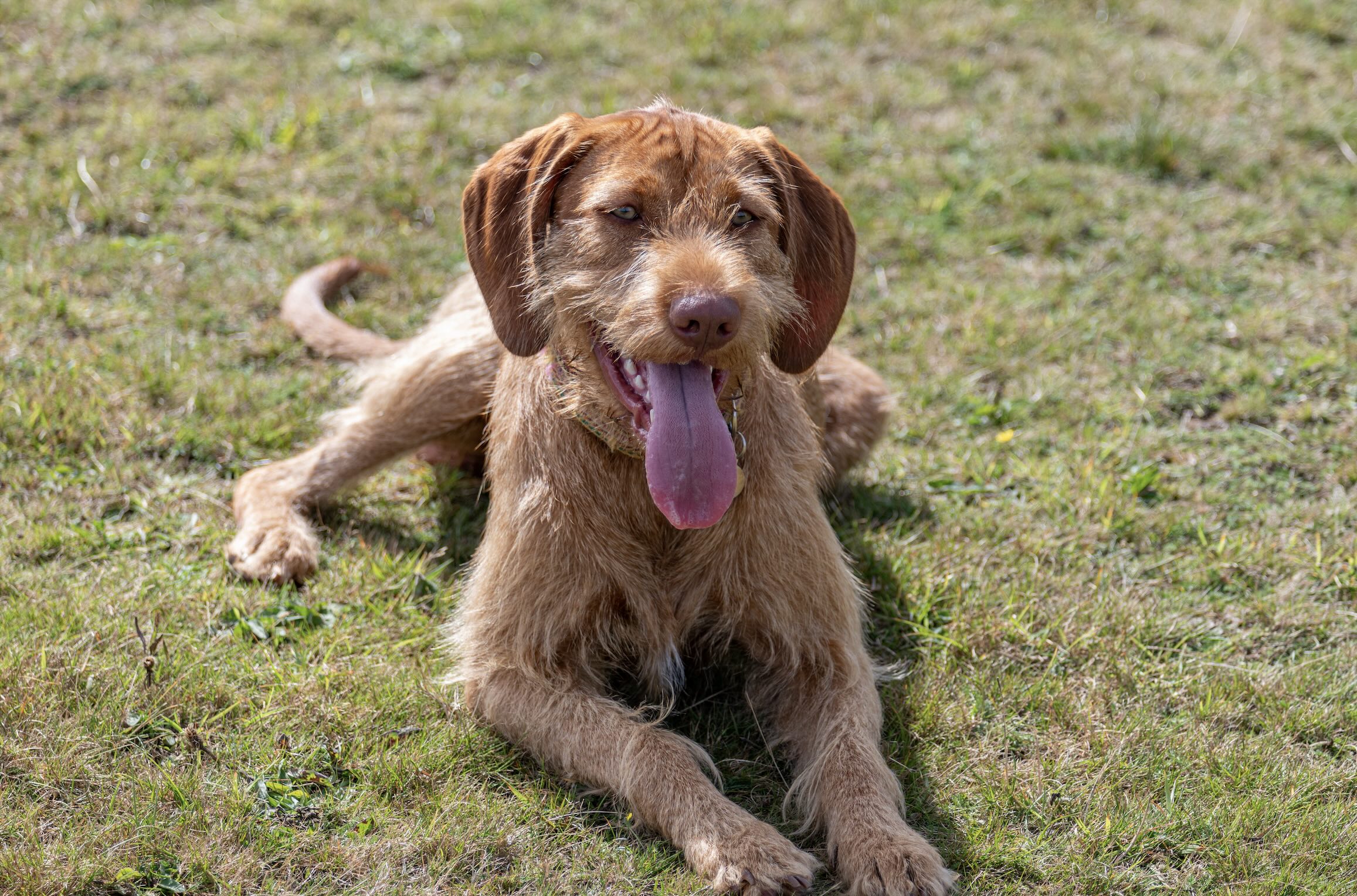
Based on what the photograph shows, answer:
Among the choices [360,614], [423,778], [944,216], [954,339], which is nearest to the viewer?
[423,778]

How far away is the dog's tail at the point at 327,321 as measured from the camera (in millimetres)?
5129

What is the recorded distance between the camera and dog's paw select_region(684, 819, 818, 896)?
2.95 m

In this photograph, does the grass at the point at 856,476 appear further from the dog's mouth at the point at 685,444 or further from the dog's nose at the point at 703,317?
the dog's nose at the point at 703,317

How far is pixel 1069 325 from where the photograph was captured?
568 cm

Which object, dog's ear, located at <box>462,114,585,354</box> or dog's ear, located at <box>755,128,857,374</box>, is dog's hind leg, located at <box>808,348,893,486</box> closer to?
dog's ear, located at <box>755,128,857,374</box>

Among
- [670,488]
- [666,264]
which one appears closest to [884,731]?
[670,488]

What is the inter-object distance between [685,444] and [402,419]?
1712 millimetres

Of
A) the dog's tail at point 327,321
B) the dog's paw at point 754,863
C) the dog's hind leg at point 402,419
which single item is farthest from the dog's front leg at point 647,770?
the dog's tail at point 327,321

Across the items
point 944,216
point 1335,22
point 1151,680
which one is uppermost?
point 1335,22

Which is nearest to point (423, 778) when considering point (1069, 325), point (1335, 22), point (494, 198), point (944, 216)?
point (494, 198)

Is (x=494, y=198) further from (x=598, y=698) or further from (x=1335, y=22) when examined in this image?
(x=1335, y=22)

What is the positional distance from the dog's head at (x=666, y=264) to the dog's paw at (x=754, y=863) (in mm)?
787

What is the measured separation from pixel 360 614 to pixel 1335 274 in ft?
15.4

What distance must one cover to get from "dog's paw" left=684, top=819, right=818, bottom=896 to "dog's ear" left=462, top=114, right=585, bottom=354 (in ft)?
4.63
